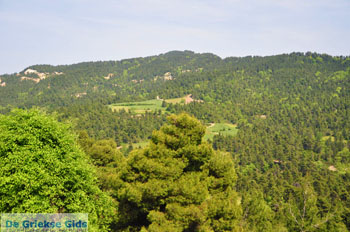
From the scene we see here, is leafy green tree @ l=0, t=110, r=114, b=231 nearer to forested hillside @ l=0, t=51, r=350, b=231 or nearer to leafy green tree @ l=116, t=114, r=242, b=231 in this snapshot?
leafy green tree @ l=116, t=114, r=242, b=231

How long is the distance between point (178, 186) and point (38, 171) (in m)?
10.6

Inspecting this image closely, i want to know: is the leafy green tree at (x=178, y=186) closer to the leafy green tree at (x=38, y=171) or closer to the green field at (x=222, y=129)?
the leafy green tree at (x=38, y=171)

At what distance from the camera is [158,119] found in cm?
16788

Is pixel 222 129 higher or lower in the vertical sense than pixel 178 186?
lower

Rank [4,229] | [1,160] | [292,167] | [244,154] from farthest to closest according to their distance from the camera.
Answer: [244,154]
[292,167]
[1,160]
[4,229]

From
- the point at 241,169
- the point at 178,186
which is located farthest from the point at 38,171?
the point at 241,169

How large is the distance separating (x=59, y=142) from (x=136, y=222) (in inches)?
408

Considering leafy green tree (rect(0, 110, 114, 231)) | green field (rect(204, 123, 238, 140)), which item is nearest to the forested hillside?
green field (rect(204, 123, 238, 140))

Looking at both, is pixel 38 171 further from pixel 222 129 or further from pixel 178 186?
pixel 222 129

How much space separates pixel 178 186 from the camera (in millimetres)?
21125

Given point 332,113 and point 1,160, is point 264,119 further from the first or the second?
point 1,160

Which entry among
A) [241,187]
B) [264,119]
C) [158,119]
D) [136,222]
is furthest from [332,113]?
[136,222]

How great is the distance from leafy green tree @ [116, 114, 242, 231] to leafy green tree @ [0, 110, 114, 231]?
360 centimetres

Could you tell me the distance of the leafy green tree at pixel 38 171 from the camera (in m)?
17.2
